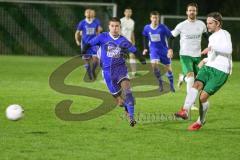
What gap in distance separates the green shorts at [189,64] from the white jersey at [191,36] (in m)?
0.08

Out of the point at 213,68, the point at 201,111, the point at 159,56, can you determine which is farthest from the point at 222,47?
the point at 159,56

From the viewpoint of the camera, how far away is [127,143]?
9016 mm

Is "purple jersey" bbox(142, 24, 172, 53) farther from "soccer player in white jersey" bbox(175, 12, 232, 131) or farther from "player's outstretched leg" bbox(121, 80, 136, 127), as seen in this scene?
"soccer player in white jersey" bbox(175, 12, 232, 131)

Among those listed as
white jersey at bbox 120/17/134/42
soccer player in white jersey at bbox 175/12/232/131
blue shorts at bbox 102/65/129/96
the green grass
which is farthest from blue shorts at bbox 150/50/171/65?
soccer player in white jersey at bbox 175/12/232/131

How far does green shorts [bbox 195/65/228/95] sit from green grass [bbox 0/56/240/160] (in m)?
0.67

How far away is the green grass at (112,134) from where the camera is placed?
27.2 feet

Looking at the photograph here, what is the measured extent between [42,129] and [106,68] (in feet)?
5.17

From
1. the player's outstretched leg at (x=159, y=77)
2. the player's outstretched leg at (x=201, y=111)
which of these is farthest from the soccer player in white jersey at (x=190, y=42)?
the player's outstretched leg at (x=201, y=111)

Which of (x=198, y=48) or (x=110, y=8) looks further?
(x=110, y=8)

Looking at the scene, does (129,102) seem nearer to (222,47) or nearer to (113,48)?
(113,48)

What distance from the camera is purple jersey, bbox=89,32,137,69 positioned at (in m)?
11.0

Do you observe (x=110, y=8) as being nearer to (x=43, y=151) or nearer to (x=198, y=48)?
(x=198, y=48)

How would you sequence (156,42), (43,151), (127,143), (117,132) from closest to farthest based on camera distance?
(43,151), (127,143), (117,132), (156,42)

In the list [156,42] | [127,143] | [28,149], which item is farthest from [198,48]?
[28,149]
